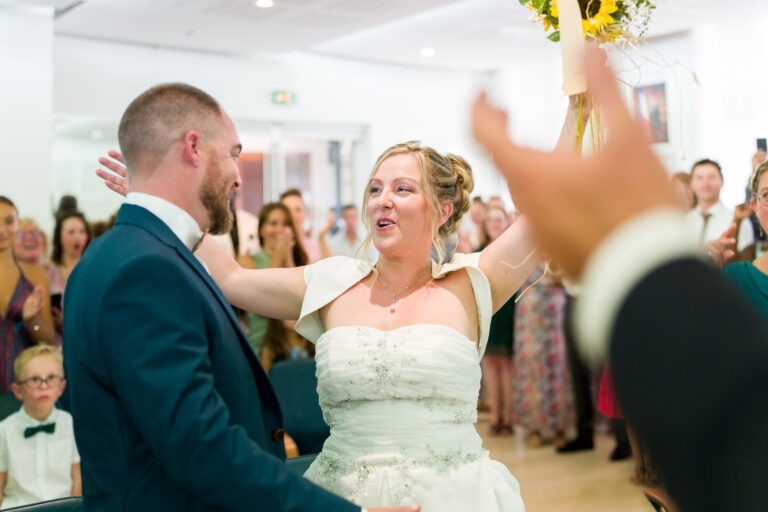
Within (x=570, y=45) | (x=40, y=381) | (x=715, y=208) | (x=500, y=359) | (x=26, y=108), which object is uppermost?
(x=26, y=108)

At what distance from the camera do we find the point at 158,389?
1458 mm

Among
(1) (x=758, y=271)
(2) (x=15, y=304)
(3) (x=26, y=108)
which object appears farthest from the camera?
(3) (x=26, y=108)

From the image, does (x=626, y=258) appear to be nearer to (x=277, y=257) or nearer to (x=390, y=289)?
(x=390, y=289)

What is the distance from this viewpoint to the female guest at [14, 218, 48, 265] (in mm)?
5816

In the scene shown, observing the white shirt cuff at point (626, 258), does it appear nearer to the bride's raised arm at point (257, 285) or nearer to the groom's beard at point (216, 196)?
the groom's beard at point (216, 196)

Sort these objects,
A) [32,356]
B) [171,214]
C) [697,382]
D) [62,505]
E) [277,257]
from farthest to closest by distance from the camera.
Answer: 1. [277,257]
2. [32,356]
3. [62,505]
4. [171,214]
5. [697,382]

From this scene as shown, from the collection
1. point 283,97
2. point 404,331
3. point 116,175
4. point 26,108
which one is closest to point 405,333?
point 404,331

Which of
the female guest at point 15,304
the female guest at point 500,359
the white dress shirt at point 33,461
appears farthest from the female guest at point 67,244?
the female guest at point 500,359

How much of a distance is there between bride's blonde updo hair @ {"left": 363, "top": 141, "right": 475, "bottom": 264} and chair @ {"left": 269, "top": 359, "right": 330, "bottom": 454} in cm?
→ 134

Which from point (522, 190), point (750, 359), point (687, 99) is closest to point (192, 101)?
point (522, 190)

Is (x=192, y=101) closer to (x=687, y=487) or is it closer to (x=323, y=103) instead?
(x=687, y=487)

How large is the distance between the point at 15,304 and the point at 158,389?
12.8ft

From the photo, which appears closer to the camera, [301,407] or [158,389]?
[158,389]

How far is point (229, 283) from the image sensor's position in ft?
7.76
